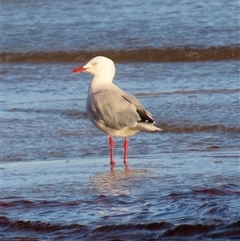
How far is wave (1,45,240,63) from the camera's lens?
1059 centimetres

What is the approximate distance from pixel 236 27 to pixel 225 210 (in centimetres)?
741

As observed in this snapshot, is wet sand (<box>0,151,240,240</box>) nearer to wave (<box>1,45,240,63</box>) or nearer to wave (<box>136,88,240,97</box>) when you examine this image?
wave (<box>136,88,240,97</box>)

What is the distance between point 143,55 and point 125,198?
6.14 metres

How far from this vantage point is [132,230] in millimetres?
4301

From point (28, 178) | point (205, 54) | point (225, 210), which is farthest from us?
point (205, 54)

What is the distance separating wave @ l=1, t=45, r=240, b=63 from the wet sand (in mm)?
4477

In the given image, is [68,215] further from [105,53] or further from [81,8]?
[81,8]

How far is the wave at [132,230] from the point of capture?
4.19 meters

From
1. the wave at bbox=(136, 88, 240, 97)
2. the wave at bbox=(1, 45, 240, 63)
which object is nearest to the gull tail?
the wave at bbox=(136, 88, 240, 97)

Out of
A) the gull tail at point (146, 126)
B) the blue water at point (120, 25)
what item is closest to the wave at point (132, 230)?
the gull tail at point (146, 126)

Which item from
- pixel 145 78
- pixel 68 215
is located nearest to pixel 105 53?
pixel 145 78

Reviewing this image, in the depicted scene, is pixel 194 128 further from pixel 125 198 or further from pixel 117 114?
pixel 125 198

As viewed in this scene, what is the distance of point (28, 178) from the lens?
5613mm

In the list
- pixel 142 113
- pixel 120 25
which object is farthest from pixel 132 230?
pixel 120 25
